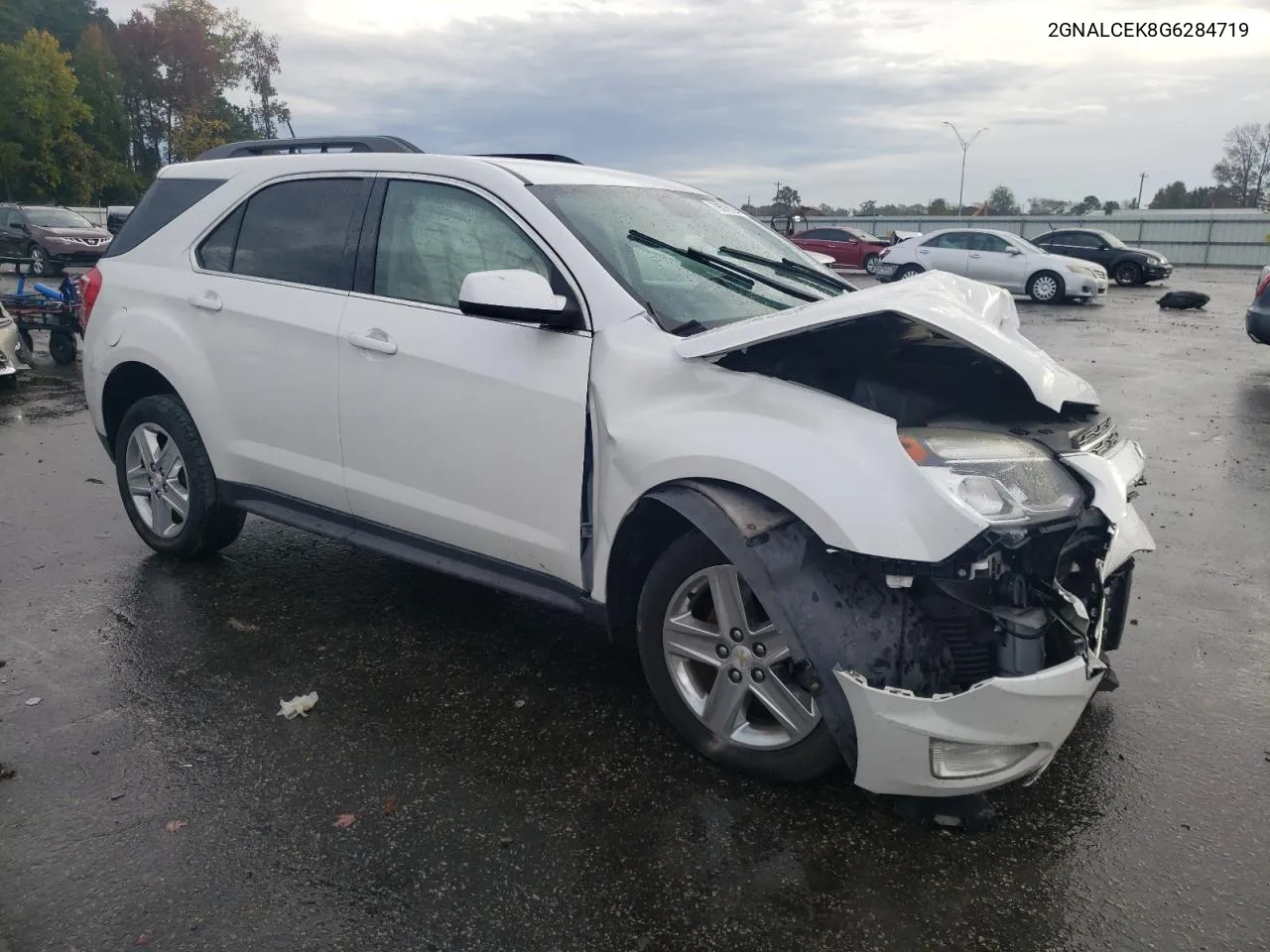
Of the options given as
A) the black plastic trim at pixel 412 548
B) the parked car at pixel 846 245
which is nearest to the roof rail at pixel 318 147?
the black plastic trim at pixel 412 548

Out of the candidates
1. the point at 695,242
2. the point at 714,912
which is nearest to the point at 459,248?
the point at 695,242

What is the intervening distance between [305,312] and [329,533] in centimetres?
93

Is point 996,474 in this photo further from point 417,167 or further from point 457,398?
point 417,167

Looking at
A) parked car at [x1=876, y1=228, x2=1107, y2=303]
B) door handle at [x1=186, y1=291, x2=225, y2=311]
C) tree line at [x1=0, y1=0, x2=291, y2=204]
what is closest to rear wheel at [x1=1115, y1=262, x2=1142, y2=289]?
parked car at [x1=876, y1=228, x2=1107, y2=303]

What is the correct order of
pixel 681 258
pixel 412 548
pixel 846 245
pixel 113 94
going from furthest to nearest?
pixel 113 94, pixel 846 245, pixel 412 548, pixel 681 258

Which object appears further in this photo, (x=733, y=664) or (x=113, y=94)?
(x=113, y=94)

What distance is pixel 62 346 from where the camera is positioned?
12.9 meters

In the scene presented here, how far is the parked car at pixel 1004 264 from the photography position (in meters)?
21.3

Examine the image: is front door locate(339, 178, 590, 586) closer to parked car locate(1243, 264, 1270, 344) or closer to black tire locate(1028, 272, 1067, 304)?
parked car locate(1243, 264, 1270, 344)

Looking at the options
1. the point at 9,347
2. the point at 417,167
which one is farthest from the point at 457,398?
the point at 9,347

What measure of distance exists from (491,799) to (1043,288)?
21.3 meters

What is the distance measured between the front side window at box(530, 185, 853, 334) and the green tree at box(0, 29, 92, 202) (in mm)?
63847

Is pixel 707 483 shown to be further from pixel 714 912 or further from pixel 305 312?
pixel 305 312

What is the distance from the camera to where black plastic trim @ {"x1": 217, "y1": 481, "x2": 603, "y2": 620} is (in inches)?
144
